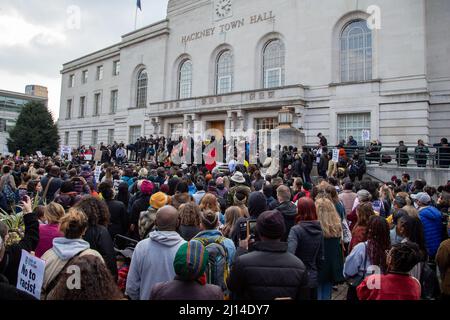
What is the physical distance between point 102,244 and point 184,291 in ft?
5.58

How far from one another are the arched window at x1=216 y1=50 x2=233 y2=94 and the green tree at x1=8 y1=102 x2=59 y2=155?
22.3m

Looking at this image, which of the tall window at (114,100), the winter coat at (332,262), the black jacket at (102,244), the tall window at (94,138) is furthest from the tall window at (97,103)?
the winter coat at (332,262)

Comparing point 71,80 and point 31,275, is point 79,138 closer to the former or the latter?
point 71,80

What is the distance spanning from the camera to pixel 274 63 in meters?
25.8

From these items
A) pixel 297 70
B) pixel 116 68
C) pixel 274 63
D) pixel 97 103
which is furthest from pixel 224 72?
pixel 97 103

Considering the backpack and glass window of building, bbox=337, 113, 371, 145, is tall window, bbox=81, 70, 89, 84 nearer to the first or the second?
glass window of building, bbox=337, 113, 371, 145

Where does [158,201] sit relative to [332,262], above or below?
above

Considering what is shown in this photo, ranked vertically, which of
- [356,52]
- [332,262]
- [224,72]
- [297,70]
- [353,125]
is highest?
[224,72]

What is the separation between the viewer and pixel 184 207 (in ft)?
14.4

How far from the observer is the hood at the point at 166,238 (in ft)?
11.2

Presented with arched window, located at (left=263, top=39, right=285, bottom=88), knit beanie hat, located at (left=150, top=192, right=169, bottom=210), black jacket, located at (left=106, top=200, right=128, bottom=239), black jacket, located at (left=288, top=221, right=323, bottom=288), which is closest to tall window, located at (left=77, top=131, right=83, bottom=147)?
arched window, located at (left=263, top=39, right=285, bottom=88)

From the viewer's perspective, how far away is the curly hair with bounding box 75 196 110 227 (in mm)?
3927

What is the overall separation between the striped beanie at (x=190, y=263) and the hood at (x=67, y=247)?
980mm

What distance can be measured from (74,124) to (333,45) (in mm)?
36170
